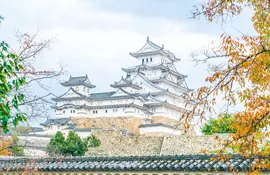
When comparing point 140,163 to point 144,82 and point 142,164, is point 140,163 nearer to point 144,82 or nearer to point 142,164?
point 142,164

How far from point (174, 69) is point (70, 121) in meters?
15.6

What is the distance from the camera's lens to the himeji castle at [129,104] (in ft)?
135

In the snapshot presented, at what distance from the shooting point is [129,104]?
4081 cm

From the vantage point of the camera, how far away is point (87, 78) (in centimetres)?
4569

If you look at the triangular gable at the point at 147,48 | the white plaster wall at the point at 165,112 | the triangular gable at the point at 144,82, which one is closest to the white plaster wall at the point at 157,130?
the white plaster wall at the point at 165,112

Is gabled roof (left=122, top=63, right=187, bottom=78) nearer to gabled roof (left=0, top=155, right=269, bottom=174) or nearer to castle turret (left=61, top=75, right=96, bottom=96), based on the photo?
castle turret (left=61, top=75, right=96, bottom=96)

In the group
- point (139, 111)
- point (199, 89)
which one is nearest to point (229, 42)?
point (199, 89)

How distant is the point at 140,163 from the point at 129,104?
30.3 meters

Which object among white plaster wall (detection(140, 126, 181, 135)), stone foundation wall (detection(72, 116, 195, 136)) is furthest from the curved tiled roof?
stone foundation wall (detection(72, 116, 195, 136))

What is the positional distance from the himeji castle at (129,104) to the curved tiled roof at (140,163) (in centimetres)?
2703

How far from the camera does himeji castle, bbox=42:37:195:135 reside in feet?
135

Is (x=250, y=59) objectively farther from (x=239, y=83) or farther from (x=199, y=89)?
(x=199, y=89)

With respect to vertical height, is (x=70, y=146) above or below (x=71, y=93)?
below

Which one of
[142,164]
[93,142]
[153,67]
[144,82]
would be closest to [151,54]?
[153,67]
